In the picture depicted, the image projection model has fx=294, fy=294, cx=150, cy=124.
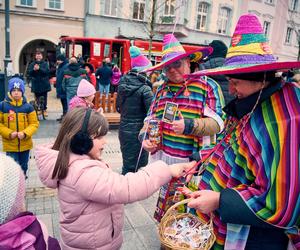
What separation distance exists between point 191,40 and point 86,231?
2072 cm

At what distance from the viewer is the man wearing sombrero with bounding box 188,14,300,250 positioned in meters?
1.34

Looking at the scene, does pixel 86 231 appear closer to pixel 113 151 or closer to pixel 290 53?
pixel 113 151

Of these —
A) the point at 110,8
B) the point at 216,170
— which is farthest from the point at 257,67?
the point at 110,8

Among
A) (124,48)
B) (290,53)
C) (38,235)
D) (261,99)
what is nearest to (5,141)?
(38,235)

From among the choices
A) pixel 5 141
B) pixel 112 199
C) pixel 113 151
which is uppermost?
pixel 112 199

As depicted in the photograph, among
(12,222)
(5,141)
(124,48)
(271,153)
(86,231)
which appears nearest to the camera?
(12,222)

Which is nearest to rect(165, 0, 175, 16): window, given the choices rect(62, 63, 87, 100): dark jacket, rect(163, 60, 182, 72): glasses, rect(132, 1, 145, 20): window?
rect(132, 1, 145, 20): window

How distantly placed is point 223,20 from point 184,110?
72.6ft

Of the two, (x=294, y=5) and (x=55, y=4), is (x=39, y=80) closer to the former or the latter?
(x=55, y=4)

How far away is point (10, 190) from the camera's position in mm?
1196

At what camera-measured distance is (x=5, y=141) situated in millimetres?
4027

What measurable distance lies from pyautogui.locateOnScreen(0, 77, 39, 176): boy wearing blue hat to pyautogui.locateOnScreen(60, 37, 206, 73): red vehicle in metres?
10.3

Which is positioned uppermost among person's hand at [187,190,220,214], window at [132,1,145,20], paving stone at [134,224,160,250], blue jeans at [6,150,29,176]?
window at [132,1,145,20]

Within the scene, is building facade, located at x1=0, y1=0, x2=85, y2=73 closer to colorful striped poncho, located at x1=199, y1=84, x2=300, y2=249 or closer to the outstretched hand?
the outstretched hand
